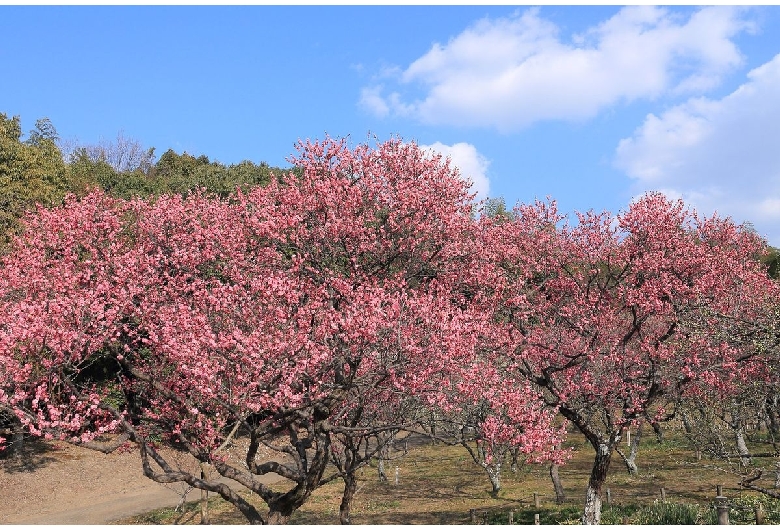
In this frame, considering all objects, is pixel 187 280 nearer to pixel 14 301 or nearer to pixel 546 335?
pixel 14 301

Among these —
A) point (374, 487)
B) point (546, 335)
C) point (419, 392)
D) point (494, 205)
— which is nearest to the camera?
point (419, 392)

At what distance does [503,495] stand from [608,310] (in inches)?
527

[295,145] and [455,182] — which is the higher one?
[295,145]

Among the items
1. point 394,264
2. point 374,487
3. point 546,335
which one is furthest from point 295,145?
point 374,487

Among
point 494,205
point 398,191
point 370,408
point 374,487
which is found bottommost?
point 374,487

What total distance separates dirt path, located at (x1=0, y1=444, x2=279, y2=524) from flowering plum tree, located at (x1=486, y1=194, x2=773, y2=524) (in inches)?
753

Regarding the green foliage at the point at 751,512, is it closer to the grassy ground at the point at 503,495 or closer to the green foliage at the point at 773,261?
the grassy ground at the point at 503,495

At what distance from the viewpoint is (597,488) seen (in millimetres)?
21141

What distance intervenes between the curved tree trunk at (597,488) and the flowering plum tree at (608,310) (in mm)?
34

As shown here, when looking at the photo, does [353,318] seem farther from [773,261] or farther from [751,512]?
[773,261]

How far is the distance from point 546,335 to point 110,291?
1461cm

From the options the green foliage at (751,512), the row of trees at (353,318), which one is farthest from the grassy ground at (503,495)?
the row of trees at (353,318)

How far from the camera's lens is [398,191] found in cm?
1891

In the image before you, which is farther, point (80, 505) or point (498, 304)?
point (80, 505)
